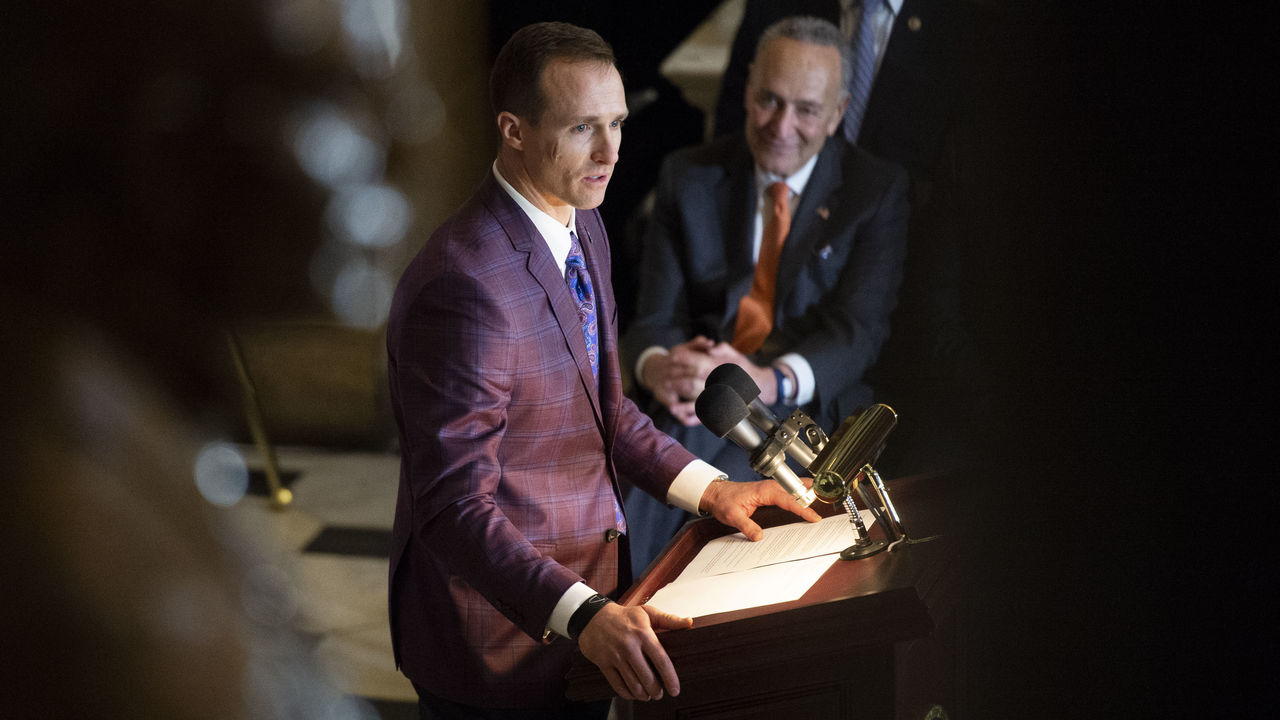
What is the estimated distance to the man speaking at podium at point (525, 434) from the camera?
1.08 m

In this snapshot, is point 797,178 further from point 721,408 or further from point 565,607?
point 565,607

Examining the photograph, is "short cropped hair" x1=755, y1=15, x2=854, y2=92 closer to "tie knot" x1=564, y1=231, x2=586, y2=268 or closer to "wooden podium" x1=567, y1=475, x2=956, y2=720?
"tie knot" x1=564, y1=231, x2=586, y2=268

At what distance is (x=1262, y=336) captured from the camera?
1.14m

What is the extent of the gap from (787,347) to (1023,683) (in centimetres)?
94

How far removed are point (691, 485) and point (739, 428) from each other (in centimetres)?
19

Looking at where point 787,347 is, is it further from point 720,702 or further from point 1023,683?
point 720,702

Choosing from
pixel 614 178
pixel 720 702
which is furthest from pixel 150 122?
pixel 720 702

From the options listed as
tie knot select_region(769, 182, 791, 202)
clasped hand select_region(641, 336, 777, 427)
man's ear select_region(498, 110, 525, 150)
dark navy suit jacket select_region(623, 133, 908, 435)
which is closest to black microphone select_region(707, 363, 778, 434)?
man's ear select_region(498, 110, 525, 150)

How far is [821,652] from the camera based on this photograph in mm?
911

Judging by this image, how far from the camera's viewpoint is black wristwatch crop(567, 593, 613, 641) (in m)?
1.02

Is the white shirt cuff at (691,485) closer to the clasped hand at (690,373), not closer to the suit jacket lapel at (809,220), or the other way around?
the clasped hand at (690,373)

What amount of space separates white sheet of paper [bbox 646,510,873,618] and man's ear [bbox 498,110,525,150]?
18.9 inches

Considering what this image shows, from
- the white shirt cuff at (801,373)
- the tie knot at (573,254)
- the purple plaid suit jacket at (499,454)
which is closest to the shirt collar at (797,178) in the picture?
the white shirt cuff at (801,373)

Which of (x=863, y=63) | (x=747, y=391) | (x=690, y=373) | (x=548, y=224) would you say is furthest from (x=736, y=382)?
(x=863, y=63)
